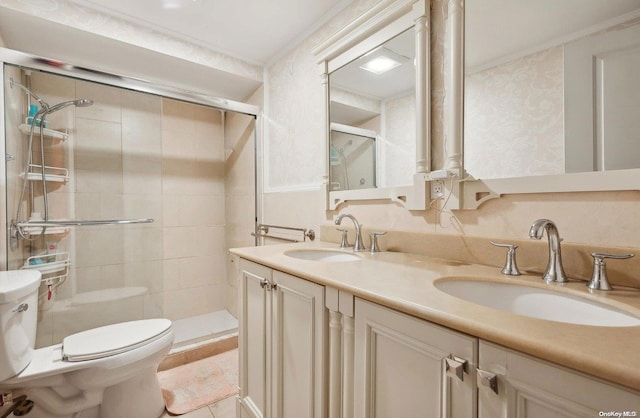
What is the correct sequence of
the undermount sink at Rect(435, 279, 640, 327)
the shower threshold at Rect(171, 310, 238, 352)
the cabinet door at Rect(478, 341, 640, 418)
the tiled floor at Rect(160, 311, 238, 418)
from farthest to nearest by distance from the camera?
the shower threshold at Rect(171, 310, 238, 352), the tiled floor at Rect(160, 311, 238, 418), the undermount sink at Rect(435, 279, 640, 327), the cabinet door at Rect(478, 341, 640, 418)

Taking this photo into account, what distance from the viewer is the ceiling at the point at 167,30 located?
1600mm

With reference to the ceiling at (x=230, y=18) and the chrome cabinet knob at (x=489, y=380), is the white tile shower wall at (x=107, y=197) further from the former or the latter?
the chrome cabinet knob at (x=489, y=380)

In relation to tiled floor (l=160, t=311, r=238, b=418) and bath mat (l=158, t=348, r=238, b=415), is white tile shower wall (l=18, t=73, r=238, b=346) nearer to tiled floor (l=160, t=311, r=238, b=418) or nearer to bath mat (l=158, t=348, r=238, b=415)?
tiled floor (l=160, t=311, r=238, b=418)

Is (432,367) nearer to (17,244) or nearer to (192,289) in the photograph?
(17,244)

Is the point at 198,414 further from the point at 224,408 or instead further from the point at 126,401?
the point at 126,401

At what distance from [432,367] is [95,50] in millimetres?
2516

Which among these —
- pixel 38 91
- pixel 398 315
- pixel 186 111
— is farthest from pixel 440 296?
pixel 186 111

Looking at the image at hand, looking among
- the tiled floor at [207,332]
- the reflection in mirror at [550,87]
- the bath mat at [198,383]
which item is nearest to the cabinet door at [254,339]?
the tiled floor at [207,332]

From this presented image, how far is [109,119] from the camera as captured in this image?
184 centimetres

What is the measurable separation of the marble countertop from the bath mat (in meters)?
1.09

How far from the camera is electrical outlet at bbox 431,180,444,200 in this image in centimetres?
114

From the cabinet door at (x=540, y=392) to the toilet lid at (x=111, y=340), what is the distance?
1495 millimetres

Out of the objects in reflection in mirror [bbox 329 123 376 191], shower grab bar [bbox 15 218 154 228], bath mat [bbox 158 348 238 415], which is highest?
reflection in mirror [bbox 329 123 376 191]

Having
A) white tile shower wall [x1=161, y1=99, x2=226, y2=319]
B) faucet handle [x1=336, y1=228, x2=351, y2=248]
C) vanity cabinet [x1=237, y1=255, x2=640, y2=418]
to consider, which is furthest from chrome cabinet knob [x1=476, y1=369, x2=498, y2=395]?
white tile shower wall [x1=161, y1=99, x2=226, y2=319]
